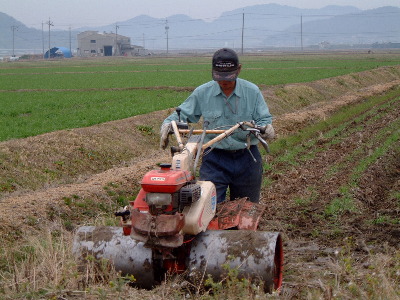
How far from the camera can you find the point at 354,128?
17375 mm

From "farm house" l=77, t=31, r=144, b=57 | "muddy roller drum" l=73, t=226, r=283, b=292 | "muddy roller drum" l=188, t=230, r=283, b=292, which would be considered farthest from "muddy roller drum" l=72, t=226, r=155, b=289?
"farm house" l=77, t=31, r=144, b=57

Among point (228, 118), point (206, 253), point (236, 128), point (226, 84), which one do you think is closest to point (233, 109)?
point (228, 118)

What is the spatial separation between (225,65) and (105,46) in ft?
415

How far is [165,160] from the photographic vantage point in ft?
41.9

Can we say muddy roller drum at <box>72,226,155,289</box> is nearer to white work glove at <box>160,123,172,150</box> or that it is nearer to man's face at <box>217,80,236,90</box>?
white work glove at <box>160,123,172,150</box>

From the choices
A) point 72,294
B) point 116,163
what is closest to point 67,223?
point 72,294

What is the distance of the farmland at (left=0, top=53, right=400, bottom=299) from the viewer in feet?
15.9

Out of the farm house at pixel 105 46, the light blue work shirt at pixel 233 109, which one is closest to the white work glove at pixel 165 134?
the light blue work shirt at pixel 233 109

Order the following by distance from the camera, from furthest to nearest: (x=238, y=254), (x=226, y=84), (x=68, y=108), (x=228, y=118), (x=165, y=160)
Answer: (x=68, y=108), (x=165, y=160), (x=228, y=118), (x=226, y=84), (x=238, y=254)

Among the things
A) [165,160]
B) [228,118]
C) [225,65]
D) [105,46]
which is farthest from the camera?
[105,46]

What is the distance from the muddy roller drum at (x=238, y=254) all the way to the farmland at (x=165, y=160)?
0.60 ft

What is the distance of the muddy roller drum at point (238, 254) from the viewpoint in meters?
4.80

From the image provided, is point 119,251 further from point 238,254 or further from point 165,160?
point 165,160

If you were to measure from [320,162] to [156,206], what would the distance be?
331 inches
